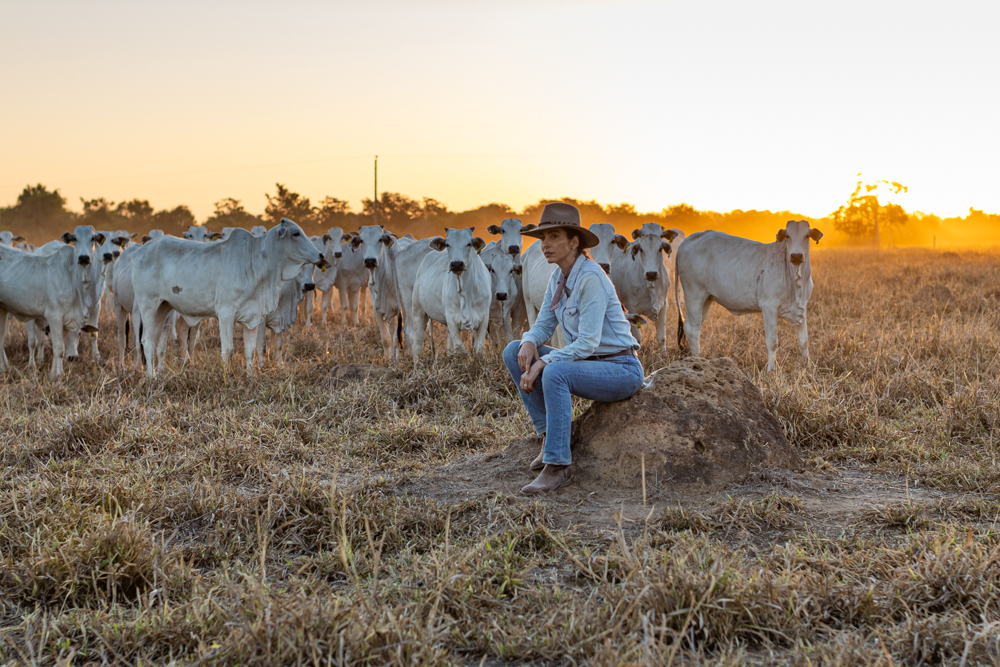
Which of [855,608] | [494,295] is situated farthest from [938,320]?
[855,608]

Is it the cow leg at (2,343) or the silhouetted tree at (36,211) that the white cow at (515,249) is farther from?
the silhouetted tree at (36,211)

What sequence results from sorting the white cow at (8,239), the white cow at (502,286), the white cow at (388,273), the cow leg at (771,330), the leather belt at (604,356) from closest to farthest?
the leather belt at (604,356) → the cow leg at (771,330) → the white cow at (502,286) → the white cow at (388,273) → the white cow at (8,239)

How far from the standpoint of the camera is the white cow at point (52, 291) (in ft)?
34.2

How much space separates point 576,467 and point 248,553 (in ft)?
7.09

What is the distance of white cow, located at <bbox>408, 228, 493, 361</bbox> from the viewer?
991 centimetres

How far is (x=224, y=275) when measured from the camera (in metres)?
9.79

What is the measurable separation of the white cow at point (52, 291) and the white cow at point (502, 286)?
539 centimetres

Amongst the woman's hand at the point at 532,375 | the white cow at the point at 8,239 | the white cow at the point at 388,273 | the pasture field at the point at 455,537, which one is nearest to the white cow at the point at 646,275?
the white cow at the point at 388,273

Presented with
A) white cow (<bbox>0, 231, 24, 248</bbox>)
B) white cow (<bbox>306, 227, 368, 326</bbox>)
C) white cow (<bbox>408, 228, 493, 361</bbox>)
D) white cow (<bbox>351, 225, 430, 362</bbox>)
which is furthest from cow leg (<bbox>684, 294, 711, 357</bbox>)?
white cow (<bbox>0, 231, 24, 248</bbox>)

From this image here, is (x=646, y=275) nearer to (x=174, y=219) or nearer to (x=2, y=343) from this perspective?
(x=2, y=343)

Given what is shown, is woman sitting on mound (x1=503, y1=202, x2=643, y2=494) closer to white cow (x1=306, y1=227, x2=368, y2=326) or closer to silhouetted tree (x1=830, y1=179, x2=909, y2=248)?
white cow (x1=306, y1=227, x2=368, y2=326)

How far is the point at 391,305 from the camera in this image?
12.9 meters

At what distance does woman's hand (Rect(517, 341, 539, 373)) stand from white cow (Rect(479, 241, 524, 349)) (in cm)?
527

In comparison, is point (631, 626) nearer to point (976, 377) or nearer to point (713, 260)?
point (976, 377)
